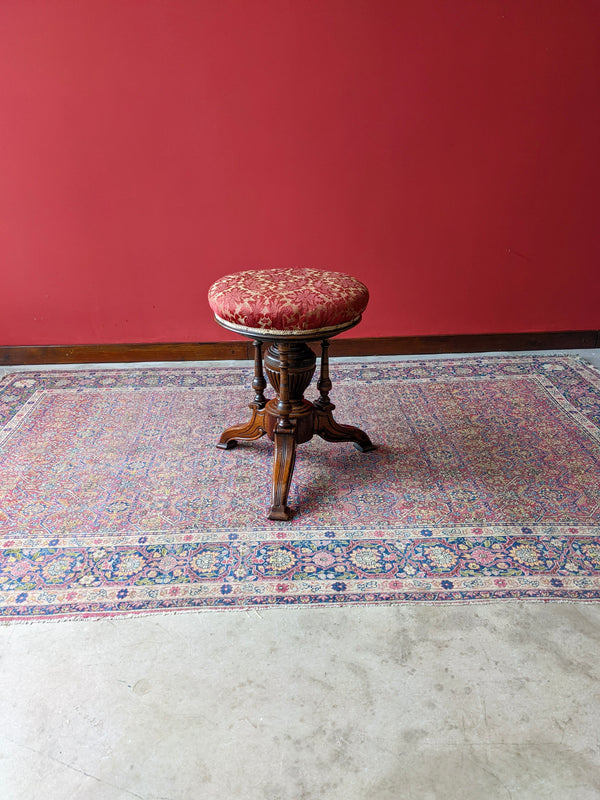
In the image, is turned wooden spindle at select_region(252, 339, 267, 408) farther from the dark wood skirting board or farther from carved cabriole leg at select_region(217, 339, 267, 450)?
the dark wood skirting board

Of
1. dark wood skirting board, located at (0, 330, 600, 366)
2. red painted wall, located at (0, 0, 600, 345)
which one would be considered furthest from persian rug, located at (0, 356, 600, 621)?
red painted wall, located at (0, 0, 600, 345)

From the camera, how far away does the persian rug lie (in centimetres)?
187

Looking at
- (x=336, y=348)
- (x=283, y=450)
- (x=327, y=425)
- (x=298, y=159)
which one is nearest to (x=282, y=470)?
(x=283, y=450)

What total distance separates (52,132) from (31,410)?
128cm

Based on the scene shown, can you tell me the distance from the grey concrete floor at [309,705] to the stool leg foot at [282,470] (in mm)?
433

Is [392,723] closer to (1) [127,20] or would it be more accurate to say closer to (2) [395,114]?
(2) [395,114]

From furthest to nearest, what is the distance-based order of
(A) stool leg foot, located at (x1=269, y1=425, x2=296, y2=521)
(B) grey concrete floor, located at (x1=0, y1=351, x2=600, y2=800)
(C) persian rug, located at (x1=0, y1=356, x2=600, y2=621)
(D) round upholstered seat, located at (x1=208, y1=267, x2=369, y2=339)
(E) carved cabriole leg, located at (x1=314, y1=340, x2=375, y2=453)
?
(E) carved cabriole leg, located at (x1=314, y1=340, x2=375, y2=453) < (A) stool leg foot, located at (x1=269, y1=425, x2=296, y2=521) < (D) round upholstered seat, located at (x1=208, y1=267, x2=369, y2=339) < (C) persian rug, located at (x1=0, y1=356, x2=600, y2=621) < (B) grey concrete floor, located at (x1=0, y1=351, x2=600, y2=800)

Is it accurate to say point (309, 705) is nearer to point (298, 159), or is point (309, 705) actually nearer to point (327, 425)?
point (327, 425)

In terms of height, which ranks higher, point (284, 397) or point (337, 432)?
point (284, 397)

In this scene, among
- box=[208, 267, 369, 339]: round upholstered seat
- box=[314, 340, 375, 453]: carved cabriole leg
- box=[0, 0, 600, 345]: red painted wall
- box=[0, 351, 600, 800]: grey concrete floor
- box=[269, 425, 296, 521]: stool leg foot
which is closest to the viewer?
box=[0, 351, 600, 800]: grey concrete floor

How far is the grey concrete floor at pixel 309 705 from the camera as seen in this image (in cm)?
135

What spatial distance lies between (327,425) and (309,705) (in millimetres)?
1151

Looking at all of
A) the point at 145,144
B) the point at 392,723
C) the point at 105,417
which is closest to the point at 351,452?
the point at 105,417

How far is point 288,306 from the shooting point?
6.66 feet
